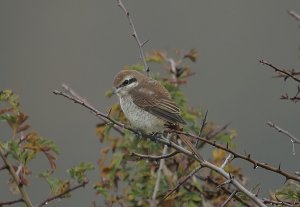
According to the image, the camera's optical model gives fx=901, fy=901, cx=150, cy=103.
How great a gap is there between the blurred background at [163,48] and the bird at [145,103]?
44.9 ft

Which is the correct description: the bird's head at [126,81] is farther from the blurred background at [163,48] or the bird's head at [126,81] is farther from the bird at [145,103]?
the blurred background at [163,48]

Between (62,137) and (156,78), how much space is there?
83.1 feet

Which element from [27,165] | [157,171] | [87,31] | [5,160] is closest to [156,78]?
[157,171]

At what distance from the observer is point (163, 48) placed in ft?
81.0

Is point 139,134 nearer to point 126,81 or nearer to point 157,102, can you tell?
point 157,102

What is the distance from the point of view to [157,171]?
506cm

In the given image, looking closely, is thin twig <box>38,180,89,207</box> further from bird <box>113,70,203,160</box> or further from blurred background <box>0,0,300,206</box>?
blurred background <box>0,0,300,206</box>

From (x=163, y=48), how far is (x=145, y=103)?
18.0 m

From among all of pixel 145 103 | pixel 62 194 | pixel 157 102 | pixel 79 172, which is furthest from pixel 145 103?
pixel 62 194

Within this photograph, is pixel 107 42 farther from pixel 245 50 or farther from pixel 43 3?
pixel 43 3

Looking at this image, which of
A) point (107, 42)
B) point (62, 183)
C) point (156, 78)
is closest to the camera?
point (62, 183)

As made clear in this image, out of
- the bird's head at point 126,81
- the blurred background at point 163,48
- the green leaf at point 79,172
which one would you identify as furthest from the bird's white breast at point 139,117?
the blurred background at point 163,48

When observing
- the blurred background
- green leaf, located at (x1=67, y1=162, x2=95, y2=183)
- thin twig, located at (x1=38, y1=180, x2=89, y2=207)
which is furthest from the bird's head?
the blurred background

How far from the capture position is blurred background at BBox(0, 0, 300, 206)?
83.3ft
